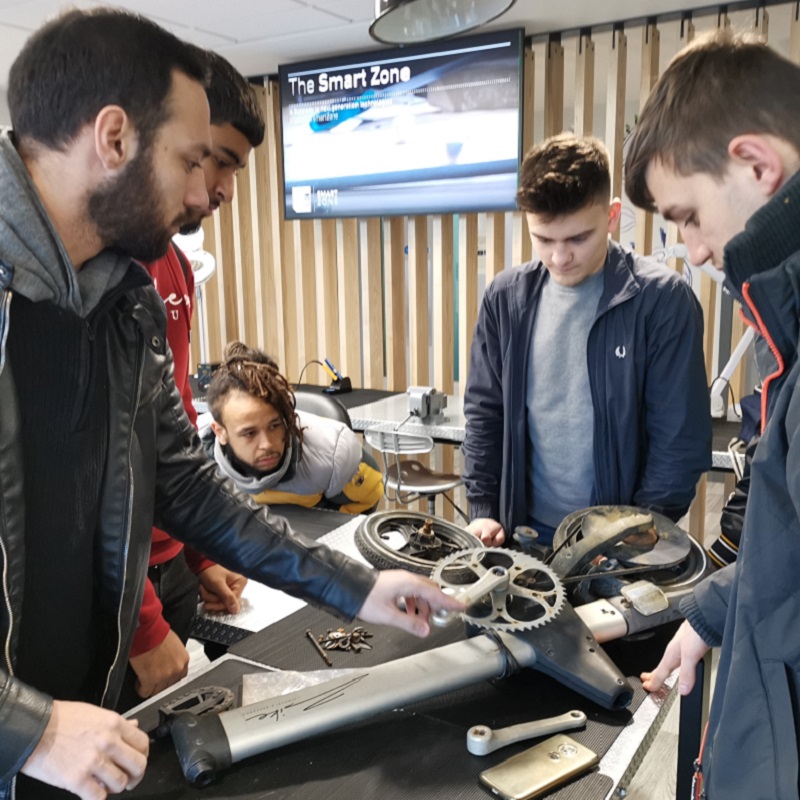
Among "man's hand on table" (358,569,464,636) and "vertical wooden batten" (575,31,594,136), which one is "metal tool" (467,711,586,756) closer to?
"man's hand on table" (358,569,464,636)

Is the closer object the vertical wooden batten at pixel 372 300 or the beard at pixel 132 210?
the beard at pixel 132 210

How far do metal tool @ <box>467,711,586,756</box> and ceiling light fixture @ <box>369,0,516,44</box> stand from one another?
152cm

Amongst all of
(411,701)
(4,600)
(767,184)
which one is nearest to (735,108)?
(767,184)

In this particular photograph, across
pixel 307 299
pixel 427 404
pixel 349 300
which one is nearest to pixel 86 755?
pixel 427 404

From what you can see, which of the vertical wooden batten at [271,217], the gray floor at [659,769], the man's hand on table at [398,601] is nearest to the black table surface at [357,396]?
the vertical wooden batten at [271,217]

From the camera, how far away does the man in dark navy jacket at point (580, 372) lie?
1.82 metres

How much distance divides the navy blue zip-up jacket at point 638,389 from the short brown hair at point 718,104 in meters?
0.87

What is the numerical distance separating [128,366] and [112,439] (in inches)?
4.7

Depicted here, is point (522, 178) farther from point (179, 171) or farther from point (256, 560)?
point (256, 560)

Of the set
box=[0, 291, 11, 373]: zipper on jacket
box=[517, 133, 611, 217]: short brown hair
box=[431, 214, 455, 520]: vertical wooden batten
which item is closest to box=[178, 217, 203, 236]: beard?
box=[0, 291, 11, 373]: zipper on jacket

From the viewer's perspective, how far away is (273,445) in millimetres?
2211

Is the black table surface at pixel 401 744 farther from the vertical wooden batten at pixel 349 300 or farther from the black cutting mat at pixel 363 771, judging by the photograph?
the vertical wooden batten at pixel 349 300

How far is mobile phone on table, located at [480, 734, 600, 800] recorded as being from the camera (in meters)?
0.87

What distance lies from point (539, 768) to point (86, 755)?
0.53 m
